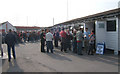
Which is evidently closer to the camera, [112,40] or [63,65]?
[63,65]

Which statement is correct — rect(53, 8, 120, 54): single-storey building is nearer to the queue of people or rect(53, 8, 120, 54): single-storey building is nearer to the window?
the window

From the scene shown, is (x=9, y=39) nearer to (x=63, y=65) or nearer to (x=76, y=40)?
(x=63, y=65)

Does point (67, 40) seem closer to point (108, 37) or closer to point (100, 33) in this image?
point (100, 33)

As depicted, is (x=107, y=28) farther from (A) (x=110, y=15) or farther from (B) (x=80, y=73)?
(B) (x=80, y=73)

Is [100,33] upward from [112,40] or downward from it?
upward

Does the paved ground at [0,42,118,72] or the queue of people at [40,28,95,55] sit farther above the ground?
the queue of people at [40,28,95,55]

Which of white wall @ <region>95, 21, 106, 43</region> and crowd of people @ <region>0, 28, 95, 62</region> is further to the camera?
white wall @ <region>95, 21, 106, 43</region>

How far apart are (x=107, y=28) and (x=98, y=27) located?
725 mm

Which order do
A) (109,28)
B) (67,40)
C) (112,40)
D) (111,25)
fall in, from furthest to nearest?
(67,40), (109,28), (111,25), (112,40)

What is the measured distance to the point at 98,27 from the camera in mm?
10148

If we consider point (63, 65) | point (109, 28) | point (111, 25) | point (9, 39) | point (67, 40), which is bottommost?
point (63, 65)

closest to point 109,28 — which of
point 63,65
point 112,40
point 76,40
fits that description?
point 112,40

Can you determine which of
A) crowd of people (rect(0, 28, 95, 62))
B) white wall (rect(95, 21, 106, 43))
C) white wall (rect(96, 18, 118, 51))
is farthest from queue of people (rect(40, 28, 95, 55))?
white wall (rect(96, 18, 118, 51))

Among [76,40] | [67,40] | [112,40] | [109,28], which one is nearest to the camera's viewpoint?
[112,40]
